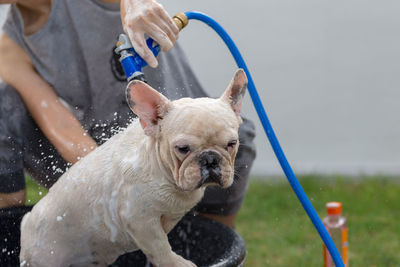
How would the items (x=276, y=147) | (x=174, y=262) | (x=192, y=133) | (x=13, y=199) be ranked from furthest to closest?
(x=13, y=199) → (x=276, y=147) → (x=174, y=262) → (x=192, y=133)

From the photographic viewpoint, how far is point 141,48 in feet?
2.49

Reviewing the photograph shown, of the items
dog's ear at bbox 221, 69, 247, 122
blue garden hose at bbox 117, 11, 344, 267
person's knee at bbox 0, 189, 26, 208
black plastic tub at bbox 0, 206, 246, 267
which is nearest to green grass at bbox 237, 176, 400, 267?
black plastic tub at bbox 0, 206, 246, 267

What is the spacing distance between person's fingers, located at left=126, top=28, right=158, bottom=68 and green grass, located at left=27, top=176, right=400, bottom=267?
3.21 ft

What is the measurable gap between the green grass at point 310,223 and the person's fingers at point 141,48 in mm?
989

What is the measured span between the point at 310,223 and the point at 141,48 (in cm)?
126

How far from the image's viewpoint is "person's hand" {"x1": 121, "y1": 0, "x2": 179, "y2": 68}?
76 centimetres

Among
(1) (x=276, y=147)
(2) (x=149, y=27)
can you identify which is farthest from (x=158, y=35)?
(1) (x=276, y=147)

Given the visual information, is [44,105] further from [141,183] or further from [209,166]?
[209,166]

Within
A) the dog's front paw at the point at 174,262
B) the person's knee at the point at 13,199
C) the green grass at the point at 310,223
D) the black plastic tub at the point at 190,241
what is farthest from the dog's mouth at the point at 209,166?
the green grass at the point at 310,223

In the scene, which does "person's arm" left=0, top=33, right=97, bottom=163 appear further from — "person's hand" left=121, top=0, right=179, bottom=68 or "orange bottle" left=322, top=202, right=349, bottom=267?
"orange bottle" left=322, top=202, right=349, bottom=267

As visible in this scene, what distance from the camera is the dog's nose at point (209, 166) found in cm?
65

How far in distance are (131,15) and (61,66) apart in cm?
35

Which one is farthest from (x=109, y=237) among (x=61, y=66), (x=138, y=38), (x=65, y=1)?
(x=65, y=1)

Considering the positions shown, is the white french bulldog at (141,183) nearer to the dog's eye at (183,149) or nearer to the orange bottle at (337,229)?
the dog's eye at (183,149)
